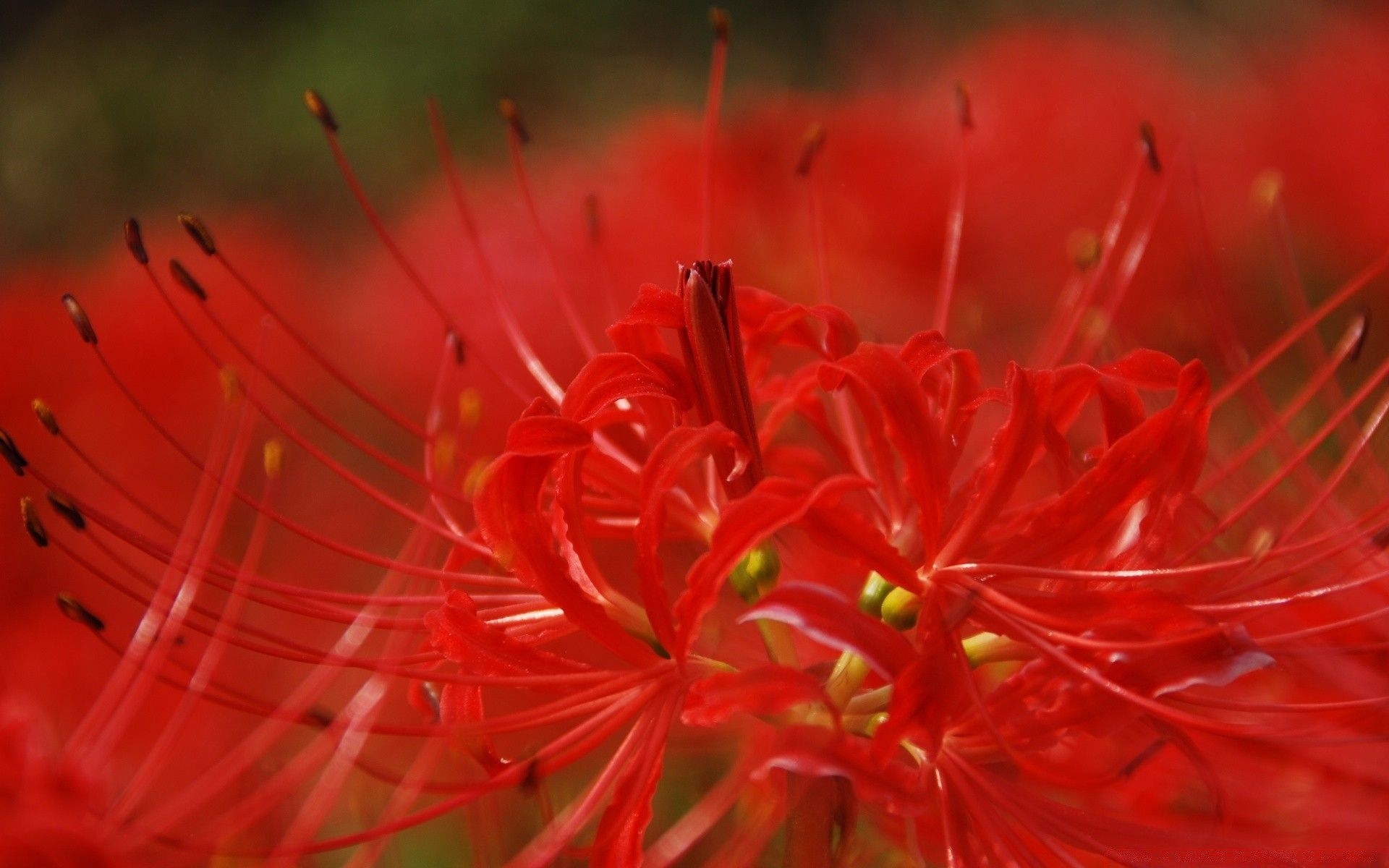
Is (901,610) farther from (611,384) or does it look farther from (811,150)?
(811,150)

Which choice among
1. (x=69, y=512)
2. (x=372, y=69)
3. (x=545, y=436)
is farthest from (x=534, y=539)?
(x=372, y=69)

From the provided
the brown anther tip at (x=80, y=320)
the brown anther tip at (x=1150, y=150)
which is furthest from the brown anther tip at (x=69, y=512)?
the brown anther tip at (x=1150, y=150)

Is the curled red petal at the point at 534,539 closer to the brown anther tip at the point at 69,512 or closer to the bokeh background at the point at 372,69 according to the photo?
the brown anther tip at the point at 69,512

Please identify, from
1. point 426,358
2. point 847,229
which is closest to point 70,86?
point 426,358

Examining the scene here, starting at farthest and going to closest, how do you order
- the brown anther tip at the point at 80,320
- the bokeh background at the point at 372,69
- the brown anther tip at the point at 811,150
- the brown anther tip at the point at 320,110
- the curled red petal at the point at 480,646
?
the bokeh background at the point at 372,69
the brown anther tip at the point at 811,150
the brown anther tip at the point at 320,110
the brown anther tip at the point at 80,320
the curled red petal at the point at 480,646

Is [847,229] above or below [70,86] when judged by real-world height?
below

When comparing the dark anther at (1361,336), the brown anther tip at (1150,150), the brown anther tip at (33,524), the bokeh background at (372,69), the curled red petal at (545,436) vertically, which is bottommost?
the brown anther tip at (33,524)

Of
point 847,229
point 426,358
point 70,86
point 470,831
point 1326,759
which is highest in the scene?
point 70,86

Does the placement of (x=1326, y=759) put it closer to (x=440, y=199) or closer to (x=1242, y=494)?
(x=1242, y=494)
